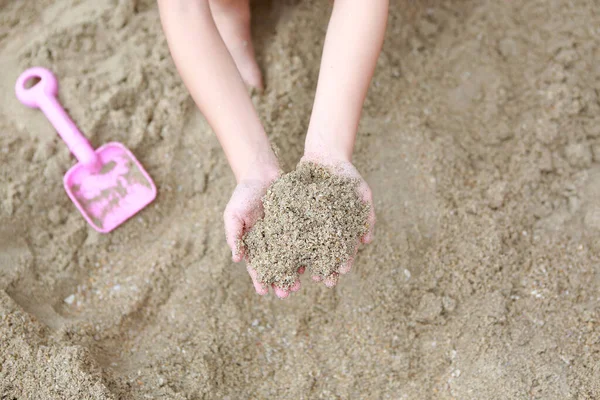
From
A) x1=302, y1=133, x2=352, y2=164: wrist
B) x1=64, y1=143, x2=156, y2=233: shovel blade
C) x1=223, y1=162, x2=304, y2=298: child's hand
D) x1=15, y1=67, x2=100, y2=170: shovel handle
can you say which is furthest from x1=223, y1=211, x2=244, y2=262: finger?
x1=15, y1=67, x2=100, y2=170: shovel handle

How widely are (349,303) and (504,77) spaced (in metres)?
1.03

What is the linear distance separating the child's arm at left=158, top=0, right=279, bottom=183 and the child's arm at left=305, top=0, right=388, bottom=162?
0.17m

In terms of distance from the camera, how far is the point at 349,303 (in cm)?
181

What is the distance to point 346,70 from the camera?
1.64 m

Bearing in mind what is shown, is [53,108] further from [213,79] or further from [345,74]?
[345,74]

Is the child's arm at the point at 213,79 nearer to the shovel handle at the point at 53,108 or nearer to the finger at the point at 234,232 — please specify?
the finger at the point at 234,232

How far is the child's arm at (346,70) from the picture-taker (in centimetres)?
161

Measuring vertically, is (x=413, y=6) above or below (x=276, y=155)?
below

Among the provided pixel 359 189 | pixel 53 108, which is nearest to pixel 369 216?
pixel 359 189

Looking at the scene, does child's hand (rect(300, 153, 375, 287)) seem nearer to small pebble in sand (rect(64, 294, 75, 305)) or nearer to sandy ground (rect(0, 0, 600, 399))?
sandy ground (rect(0, 0, 600, 399))

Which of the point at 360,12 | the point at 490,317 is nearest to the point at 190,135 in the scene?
the point at 360,12

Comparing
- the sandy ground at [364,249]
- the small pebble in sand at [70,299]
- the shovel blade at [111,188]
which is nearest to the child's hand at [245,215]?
the sandy ground at [364,249]

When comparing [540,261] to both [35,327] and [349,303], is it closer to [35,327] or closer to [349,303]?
[349,303]

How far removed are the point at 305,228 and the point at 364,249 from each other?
0.50 m
